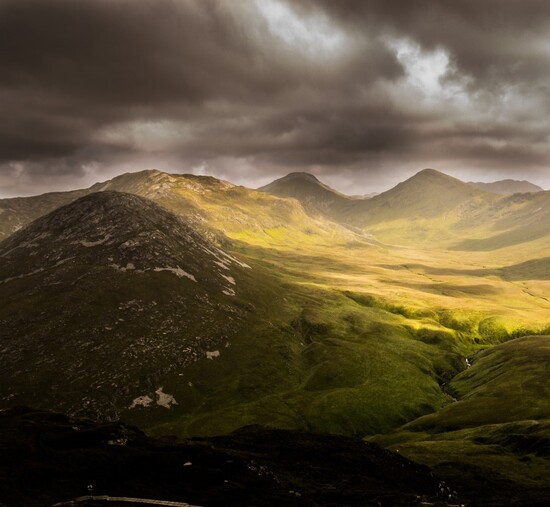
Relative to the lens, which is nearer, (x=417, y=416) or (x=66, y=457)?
(x=66, y=457)

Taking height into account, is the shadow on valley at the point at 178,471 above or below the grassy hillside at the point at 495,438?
above

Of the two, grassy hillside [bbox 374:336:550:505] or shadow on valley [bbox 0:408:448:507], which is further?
grassy hillside [bbox 374:336:550:505]

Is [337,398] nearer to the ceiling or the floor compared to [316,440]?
nearer to the floor

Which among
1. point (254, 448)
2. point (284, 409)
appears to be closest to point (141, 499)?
point (254, 448)

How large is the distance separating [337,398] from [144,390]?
269 ft

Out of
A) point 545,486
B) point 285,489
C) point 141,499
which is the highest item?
point 141,499

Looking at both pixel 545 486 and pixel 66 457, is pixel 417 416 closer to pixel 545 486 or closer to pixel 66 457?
pixel 545 486

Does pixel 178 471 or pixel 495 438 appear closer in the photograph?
pixel 178 471

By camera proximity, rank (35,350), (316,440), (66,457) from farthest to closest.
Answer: (35,350) < (316,440) < (66,457)

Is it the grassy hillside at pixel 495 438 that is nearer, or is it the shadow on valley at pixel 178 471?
the shadow on valley at pixel 178 471

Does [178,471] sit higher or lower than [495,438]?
higher

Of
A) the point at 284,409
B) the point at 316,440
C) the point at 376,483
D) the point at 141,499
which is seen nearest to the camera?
the point at 141,499

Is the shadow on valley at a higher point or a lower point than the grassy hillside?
higher

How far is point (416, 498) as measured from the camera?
72.3m
